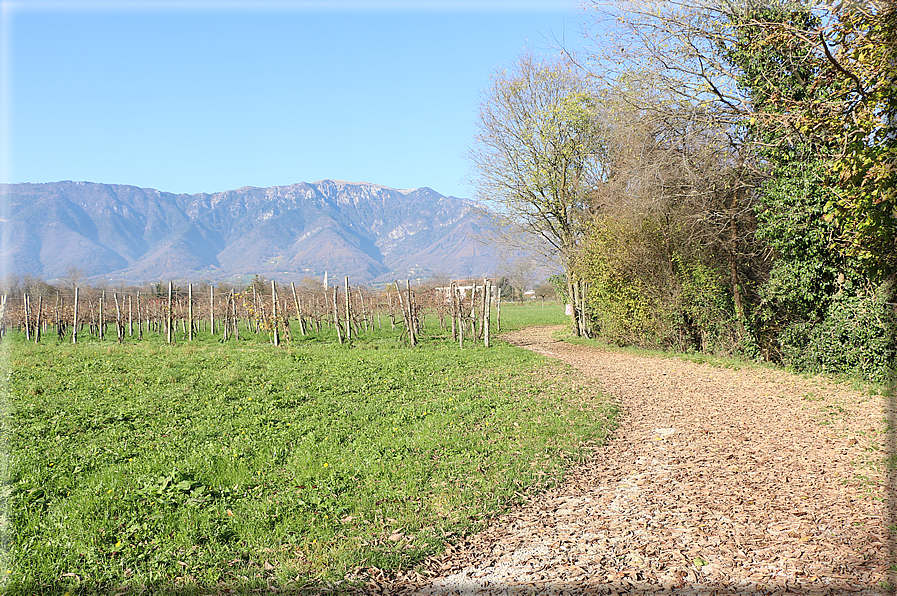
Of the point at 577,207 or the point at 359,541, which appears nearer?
the point at 359,541

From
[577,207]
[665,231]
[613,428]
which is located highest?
[577,207]

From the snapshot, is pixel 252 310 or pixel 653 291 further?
pixel 252 310

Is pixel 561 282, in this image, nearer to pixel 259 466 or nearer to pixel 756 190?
pixel 756 190

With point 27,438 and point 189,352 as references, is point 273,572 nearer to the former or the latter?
point 27,438

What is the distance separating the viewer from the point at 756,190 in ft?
38.2

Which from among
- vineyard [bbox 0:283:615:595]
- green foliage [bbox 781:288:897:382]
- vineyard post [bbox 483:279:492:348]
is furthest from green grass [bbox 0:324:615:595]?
vineyard post [bbox 483:279:492:348]

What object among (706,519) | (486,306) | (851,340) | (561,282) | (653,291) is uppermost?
(561,282)

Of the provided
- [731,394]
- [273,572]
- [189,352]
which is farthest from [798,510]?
[189,352]

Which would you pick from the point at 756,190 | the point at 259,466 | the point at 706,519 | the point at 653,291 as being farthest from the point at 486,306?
the point at 706,519

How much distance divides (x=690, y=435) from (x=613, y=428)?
107cm

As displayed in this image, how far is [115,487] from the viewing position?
5.05 metres

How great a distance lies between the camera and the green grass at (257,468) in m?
3.92

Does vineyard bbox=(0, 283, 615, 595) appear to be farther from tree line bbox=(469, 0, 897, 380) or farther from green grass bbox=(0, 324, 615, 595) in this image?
tree line bbox=(469, 0, 897, 380)

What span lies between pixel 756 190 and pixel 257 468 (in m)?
11.9
